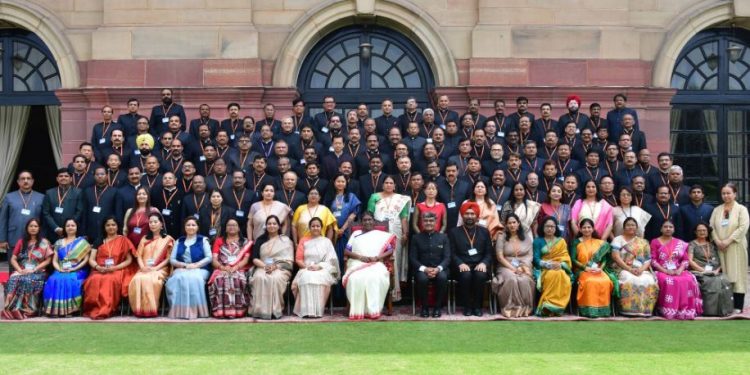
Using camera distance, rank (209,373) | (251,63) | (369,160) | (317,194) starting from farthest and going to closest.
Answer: (251,63) < (369,160) < (317,194) < (209,373)

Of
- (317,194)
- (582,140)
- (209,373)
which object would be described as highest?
(582,140)

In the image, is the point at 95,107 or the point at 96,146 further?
the point at 95,107

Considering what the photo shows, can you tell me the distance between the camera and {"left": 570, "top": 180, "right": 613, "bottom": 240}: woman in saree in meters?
10.9

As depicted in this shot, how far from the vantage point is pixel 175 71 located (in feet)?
46.7

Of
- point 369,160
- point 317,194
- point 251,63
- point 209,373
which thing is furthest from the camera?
point 251,63

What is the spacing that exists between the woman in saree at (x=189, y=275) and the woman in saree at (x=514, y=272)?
3.32 m

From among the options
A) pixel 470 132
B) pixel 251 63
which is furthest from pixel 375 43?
pixel 470 132

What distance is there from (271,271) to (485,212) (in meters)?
2.67

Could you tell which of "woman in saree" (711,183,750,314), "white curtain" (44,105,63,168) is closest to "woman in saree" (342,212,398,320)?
"woman in saree" (711,183,750,314)

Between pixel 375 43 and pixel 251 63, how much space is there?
2.05 m

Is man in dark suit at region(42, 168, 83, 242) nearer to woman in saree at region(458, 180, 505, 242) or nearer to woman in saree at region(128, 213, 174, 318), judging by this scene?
woman in saree at region(128, 213, 174, 318)

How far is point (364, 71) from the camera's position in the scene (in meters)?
14.7

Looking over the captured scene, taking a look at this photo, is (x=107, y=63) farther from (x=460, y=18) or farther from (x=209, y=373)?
(x=209, y=373)

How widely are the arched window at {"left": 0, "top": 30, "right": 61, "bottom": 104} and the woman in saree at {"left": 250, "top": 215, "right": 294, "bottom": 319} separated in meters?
6.41
